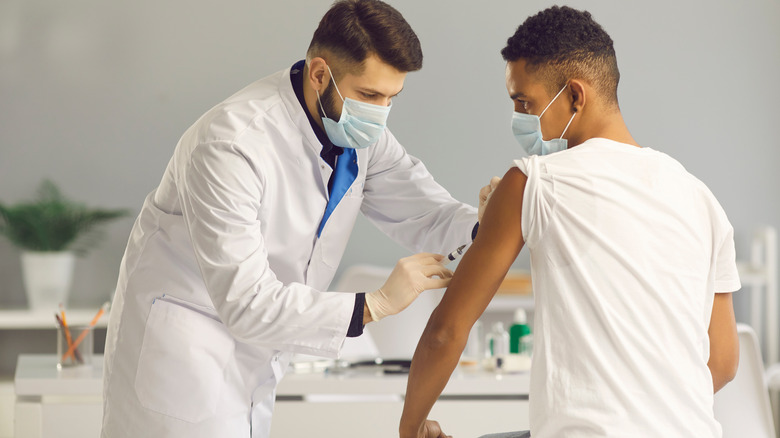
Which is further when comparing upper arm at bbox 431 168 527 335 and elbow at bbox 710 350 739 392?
elbow at bbox 710 350 739 392

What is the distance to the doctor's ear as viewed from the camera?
4.85ft

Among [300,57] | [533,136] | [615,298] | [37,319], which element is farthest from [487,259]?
[300,57]

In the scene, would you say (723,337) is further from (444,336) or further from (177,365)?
(177,365)

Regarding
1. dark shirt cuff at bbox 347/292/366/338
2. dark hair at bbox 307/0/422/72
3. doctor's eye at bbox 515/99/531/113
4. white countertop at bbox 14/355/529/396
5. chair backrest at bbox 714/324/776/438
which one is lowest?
chair backrest at bbox 714/324/776/438

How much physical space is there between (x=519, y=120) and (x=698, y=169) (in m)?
2.74

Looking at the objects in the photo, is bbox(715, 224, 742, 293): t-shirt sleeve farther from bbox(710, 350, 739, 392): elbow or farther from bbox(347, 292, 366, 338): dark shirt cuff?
bbox(347, 292, 366, 338): dark shirt cuff

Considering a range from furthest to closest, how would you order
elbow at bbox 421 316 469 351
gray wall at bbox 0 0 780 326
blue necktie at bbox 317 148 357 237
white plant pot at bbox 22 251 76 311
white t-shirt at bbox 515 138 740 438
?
gray wall at bbox 0 0 780 326, white plant pot at bbox 22 251 76 311, blue necktie at bbox 317 148 357 237, elbow at bbox 421 316 469 351, white t-shirt at bbox 515 138 740 438

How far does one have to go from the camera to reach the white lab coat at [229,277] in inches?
51.3

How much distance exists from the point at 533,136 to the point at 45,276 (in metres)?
Answer: 2.56

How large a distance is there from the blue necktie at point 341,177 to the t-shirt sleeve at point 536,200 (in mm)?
560

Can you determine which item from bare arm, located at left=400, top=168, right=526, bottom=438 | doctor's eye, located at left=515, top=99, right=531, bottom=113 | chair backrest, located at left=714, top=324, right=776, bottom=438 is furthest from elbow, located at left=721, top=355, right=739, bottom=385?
chair backrest, located at left=714, top=324, right=776, bottom=438

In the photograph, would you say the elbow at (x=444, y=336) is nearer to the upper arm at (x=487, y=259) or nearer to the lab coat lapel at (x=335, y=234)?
the upper arm at (x=487, y=259)

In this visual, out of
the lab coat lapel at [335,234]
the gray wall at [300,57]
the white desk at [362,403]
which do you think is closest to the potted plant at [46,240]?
the gray wall at [300,57]

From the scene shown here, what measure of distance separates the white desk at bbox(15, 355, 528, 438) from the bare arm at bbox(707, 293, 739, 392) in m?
0.99
